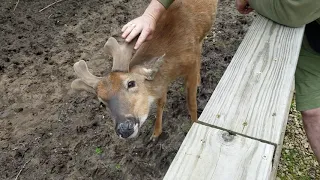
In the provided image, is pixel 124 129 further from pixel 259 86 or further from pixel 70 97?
pixel 70 97

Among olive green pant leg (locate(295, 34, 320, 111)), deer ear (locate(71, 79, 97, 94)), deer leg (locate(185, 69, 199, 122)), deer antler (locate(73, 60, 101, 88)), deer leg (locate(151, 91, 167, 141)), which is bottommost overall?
deer leg (locate(151, 91, 167, 141))

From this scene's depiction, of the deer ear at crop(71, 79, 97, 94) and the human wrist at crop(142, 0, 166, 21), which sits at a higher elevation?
the human wrist at crop(142, 0, 166, 21)

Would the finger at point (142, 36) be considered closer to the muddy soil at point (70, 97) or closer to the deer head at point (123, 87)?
the deer head at point (123, 87)

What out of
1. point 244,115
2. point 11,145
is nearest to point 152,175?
point 11,145

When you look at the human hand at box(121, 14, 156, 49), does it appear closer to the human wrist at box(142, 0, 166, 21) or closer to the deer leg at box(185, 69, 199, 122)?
the human wrist at box(142, 0, 166, 21)

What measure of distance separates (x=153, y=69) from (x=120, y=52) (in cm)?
47

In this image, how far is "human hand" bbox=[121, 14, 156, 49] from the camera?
284 centimetres

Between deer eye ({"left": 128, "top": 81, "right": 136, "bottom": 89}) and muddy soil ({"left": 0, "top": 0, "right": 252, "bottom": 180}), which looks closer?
deer eye ({"left": 128, "top": 81, "right": 136, "bottom": 89})

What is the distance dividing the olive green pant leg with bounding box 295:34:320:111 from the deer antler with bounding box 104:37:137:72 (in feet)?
4.64

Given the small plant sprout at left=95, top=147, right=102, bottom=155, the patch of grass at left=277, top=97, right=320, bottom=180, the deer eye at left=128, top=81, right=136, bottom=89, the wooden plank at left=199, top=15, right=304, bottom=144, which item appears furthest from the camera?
the small plant sprout at left=95, top=147, right=102, bottom=155

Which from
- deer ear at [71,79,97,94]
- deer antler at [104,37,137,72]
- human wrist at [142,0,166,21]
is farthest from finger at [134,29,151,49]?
deer ear at [71,79,97,94]

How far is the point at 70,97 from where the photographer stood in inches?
192

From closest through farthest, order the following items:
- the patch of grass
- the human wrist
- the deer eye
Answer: the human wrist < the deer eye < the patch of grass

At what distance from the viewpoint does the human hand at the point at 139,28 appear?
284cm
